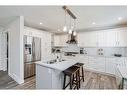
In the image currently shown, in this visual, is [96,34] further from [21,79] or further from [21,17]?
[21,79]

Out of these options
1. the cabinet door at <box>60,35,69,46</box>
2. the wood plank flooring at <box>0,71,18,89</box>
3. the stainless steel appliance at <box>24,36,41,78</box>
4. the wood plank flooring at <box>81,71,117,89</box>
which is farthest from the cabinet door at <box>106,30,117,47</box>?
the wood plank flooring at <box>0,71,18,89</box>

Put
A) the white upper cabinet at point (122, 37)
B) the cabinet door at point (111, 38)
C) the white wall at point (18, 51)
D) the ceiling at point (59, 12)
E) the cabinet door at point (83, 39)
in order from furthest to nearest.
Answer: the cabinet door at point (83, 39)
the cabinet door at point (111, 38)
the white upper cabinet at point (122, 37)
the white wall at point (18, 51)
the ceiling at point (59, 12)

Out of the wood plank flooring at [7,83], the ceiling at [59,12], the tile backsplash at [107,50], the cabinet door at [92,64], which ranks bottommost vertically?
the wood plank flooring at [7,83]

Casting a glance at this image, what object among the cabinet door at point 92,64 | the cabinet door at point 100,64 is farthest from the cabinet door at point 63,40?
the cabinet door at point 100,64

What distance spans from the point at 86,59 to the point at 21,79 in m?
3.47

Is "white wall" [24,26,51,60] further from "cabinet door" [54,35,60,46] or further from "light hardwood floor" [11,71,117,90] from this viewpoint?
"light hardwood floor" [11,71,117,90]

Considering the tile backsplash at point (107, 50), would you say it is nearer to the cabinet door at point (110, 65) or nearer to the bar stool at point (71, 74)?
the cabinet door at point (110, 65)

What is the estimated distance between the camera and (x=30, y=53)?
4.35 meters

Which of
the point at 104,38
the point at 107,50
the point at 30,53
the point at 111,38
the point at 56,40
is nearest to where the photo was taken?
the point at 30,53

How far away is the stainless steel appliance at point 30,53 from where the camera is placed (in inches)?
164

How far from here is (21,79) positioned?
354 cm

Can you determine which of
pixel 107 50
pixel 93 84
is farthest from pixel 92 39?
pixel 93 84

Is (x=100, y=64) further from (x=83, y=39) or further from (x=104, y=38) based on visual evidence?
(x=83, y=39)
